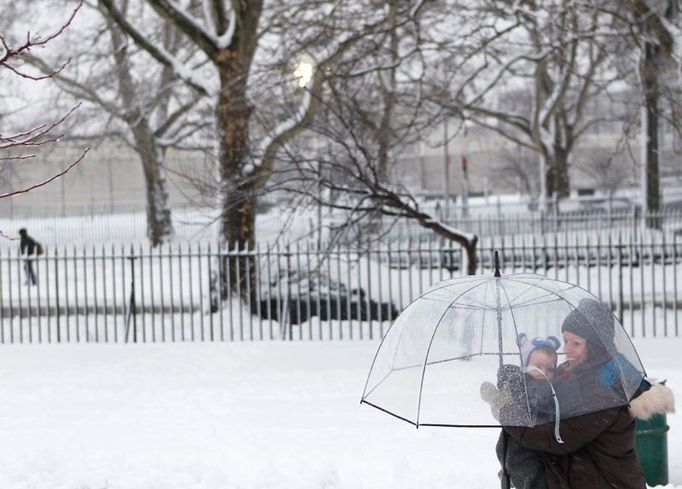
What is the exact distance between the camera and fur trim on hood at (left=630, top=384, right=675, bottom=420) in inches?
184

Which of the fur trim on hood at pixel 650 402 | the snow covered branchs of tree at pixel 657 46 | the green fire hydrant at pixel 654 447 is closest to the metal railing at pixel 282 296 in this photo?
the snow covered branchs of tree at pixel 657 46

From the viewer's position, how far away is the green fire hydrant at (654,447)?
642 cm

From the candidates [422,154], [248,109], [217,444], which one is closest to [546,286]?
[217,444]

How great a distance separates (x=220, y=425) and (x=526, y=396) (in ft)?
15.4

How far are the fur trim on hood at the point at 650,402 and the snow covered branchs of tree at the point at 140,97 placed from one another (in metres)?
20.2

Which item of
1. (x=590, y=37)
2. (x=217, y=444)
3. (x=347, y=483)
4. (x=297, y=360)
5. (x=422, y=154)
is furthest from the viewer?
(x=422, y=154)

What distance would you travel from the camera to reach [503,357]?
4785 mm

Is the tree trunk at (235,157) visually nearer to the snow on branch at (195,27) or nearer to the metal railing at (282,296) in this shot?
the metal railing at (282,296)

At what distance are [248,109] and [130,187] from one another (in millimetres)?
42875

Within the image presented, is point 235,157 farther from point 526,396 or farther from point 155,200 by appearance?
point 155,200

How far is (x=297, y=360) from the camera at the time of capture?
37.9 ft

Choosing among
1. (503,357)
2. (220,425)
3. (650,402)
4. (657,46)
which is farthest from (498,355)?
(657,46)

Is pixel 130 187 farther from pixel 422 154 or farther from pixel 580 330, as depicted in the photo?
pixel 580 330

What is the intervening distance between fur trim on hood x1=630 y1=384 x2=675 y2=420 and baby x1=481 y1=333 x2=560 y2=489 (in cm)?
47
